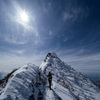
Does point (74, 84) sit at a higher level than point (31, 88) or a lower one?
higher

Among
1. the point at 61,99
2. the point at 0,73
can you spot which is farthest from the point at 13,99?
the point at 0,73

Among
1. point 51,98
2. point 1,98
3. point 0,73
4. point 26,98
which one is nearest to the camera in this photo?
point 1,98

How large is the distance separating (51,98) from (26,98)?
4004 millimetres

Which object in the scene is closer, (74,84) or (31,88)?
A: (31,88)

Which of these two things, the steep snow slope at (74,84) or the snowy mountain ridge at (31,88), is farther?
the steep snow slope at (74,84)

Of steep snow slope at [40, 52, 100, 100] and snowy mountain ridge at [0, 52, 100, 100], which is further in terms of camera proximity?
steep snow slope at [40, 52, 100, 100]

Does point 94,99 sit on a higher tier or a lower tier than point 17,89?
lower

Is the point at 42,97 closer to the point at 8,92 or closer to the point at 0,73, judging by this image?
the point at 8,92

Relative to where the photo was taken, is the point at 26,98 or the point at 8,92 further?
the point at 26,98

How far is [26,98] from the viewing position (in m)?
7.55

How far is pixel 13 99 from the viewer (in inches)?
254

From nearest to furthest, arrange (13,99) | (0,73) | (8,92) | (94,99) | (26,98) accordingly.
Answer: (13,99) < (8,92) < (26,98) < (0,73) < (94,99)

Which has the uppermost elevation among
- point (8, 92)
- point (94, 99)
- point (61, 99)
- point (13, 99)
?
point (8, 92)

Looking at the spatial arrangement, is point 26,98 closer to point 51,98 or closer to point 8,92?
point 8,92
